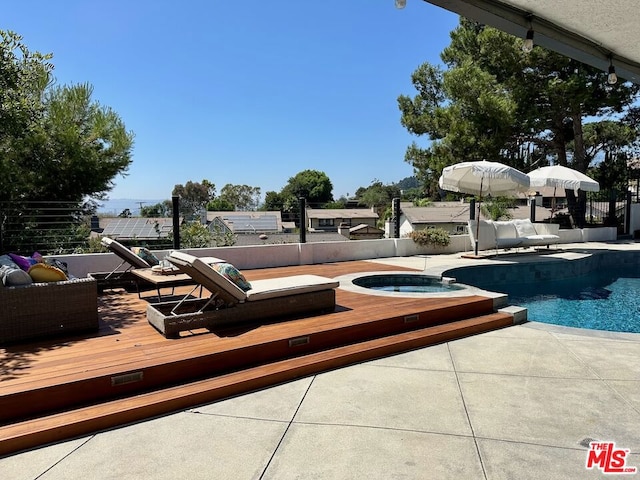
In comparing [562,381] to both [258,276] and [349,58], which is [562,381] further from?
[349,58]

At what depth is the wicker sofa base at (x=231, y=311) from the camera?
3.85 m

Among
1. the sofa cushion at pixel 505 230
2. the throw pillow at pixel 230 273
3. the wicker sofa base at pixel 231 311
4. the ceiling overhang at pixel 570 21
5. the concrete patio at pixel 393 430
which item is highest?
the ceiling overhang at pixel 570 21

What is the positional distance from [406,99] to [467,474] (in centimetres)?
2387

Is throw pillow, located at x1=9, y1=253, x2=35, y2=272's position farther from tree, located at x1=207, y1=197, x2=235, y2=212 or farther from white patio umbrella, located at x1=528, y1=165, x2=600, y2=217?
tree, located at x1=207, y1=197, x2=235, y2=212

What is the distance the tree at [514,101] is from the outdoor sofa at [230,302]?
13305mm

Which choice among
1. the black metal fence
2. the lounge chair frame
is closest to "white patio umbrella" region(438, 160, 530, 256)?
the lounge chair frame

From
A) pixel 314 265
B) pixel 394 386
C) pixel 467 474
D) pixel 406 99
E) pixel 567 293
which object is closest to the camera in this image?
pixel 467 474

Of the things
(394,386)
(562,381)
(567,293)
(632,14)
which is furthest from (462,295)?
(567,293)

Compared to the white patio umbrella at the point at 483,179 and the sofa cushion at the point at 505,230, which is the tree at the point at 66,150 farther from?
the sofa cushion at the point at 505,230

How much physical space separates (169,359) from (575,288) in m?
8.65

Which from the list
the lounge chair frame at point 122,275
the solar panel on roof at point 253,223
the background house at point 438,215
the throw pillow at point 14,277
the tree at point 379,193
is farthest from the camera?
the tree at point 379,193

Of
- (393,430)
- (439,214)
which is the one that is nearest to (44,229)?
(393,430)

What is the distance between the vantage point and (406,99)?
2383 centimetres

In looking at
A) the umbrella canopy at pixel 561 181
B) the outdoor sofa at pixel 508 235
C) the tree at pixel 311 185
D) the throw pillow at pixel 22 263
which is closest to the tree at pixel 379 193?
the tree at pixel 311 185
